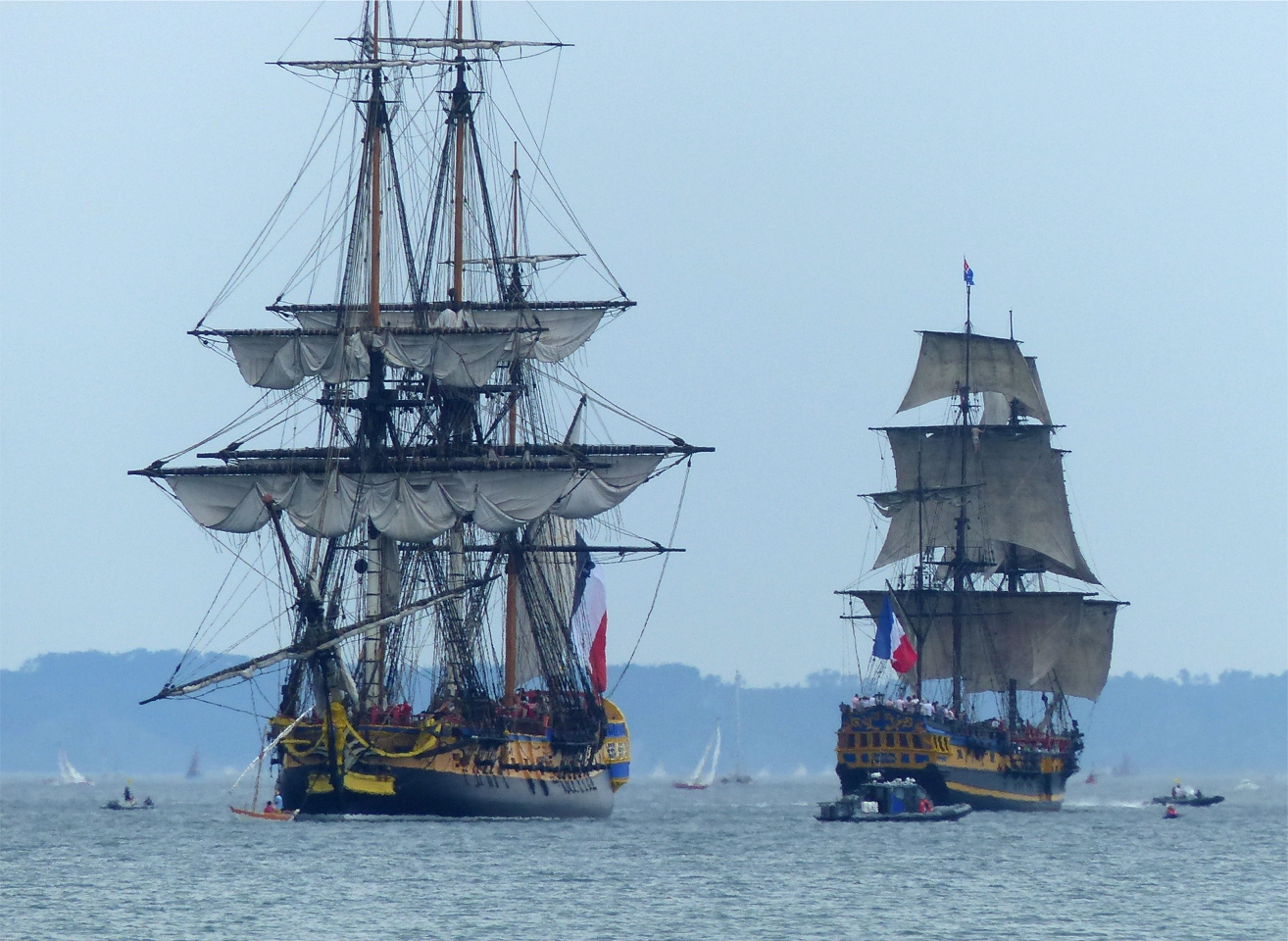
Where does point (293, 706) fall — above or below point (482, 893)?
above

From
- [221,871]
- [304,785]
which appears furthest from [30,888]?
[304,785]

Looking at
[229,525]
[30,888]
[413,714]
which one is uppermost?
[229,525]

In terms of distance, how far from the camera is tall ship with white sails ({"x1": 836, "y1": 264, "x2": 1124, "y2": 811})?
127 metres

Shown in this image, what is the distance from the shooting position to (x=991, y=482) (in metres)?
130

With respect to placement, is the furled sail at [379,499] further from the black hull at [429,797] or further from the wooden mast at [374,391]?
the black hull at [429,797]

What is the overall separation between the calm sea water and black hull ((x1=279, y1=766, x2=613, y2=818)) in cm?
77

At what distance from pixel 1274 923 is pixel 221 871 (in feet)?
93.5

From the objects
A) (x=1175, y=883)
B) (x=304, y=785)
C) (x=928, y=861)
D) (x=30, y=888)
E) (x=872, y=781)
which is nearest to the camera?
(x=30, y=888)

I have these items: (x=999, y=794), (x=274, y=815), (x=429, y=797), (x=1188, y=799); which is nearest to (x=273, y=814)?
(x=274, y=815)

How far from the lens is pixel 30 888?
69.6 m

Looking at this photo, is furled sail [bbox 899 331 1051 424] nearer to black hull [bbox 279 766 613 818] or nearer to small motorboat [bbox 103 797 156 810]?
small motorboat [bbox 103 797 156 810]

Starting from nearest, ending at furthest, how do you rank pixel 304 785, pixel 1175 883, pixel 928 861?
pixel 1175 883
pixel 928 861
pixel 304 785

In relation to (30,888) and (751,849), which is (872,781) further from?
(30,888)

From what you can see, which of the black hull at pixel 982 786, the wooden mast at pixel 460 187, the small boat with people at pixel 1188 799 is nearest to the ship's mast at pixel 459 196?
the wooden mast at pixel 460 187
